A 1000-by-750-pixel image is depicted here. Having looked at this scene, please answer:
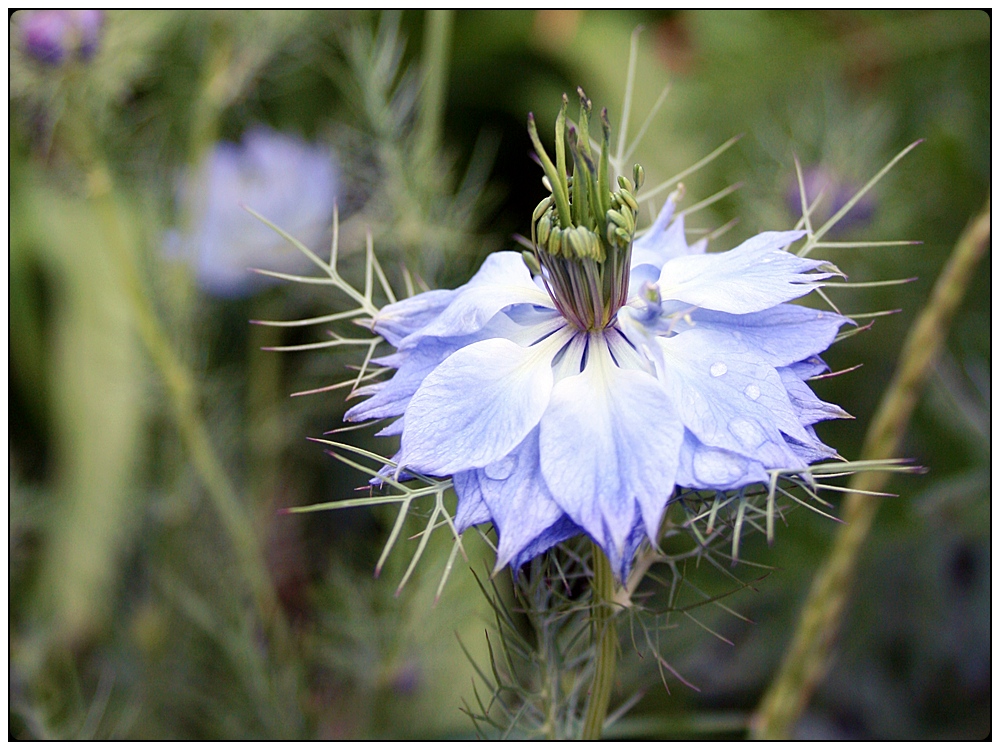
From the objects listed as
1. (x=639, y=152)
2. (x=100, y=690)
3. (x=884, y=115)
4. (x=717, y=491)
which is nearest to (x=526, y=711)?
(x=717, y=491)

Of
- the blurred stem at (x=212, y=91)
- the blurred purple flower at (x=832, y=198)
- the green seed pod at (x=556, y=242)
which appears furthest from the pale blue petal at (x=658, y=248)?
the blurred stem at (x=212, y=91)

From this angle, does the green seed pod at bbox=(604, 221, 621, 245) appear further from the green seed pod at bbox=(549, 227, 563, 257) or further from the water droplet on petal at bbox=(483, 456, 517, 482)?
the water droplet on petal at bbox=(483, 456, 517, 482)

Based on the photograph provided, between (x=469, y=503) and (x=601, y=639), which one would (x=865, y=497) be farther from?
(x=469, y=503)

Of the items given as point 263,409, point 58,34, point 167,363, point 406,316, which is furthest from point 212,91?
point 406,316

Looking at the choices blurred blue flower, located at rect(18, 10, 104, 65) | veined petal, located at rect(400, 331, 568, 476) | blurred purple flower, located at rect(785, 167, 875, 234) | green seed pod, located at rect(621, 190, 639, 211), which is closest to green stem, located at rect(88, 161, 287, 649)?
blurred blue flower, located at rect(18, 10, 104, 65)

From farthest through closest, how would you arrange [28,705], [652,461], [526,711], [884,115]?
[884,115] < [28,705] < [526,711] < [652,461]

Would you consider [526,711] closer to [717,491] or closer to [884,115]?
[717,491]

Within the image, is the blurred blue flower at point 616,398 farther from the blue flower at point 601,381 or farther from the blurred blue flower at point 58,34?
the blurred blue flower at point 58,34
